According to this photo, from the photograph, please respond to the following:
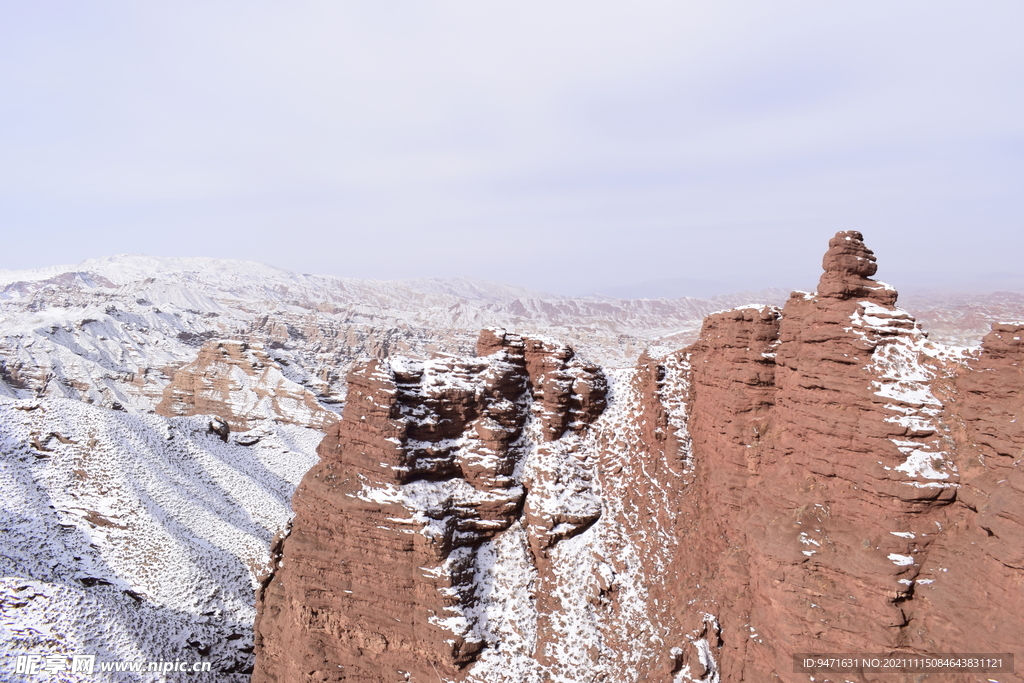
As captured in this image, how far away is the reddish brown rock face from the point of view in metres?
13.3

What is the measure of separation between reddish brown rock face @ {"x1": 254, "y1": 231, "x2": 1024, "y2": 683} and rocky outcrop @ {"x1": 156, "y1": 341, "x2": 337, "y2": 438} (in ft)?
159

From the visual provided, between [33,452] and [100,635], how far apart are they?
2184cm

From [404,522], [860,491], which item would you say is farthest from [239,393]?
[860,491]

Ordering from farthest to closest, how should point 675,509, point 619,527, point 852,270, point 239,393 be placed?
point 239,393
point 619,527
point 675,509
point 852,270

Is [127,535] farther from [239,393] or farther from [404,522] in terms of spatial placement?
[239,393]

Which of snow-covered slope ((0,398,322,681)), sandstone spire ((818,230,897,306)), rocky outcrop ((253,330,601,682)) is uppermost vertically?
sandstone spire ((818,230,897,306))

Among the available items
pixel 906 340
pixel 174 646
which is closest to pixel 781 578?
pixel 906 340

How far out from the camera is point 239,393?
226 ft

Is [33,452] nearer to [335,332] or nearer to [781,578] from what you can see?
[781,578]

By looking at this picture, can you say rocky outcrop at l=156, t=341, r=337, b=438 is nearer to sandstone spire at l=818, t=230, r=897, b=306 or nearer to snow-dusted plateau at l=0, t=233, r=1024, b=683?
snow-dusted plateau at l=0, t=233, r=1024, b=683

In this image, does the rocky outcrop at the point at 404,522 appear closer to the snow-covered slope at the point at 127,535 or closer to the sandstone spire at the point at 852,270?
the snow-covered slope at the point at 127,535

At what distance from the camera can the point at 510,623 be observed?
19.0 m

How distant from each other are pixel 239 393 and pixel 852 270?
73.3m

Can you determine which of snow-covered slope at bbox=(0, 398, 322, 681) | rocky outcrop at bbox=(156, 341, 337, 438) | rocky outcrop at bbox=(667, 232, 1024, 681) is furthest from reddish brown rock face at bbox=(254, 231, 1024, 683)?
rocky outcrop at bbox=(156, 341, 337, 438)
